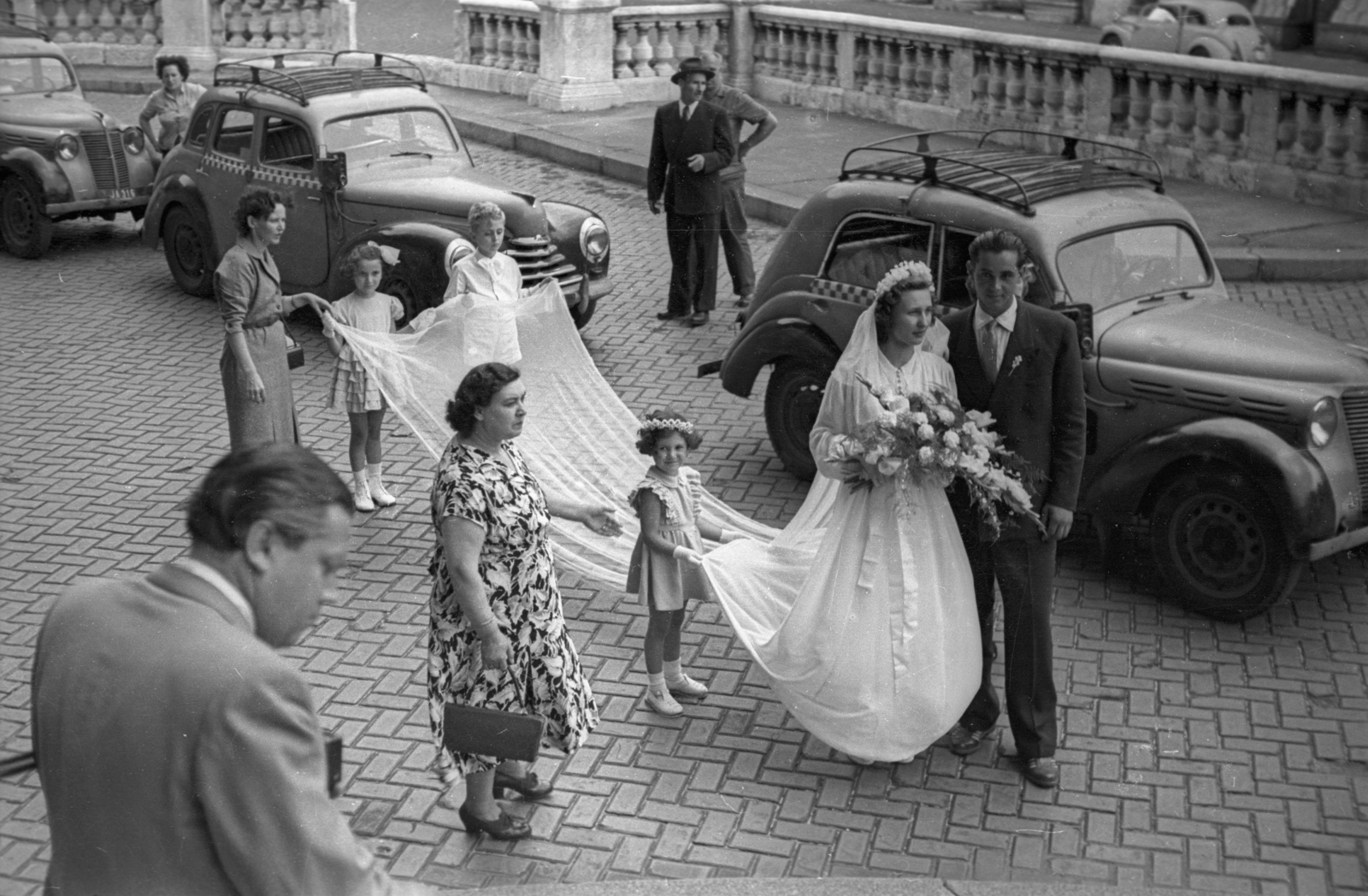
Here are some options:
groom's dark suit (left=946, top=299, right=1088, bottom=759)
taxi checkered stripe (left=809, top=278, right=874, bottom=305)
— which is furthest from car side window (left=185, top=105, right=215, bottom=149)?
groom's dark suit (left=946, top=299, right=1088, bottom=759)

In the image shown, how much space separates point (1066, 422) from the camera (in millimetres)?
6039

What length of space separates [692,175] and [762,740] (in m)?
6.71

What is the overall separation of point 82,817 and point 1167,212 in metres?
7.15

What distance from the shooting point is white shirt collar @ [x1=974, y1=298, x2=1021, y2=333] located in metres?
6.06

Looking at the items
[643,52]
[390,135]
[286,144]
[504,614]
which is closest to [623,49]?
[643,52]

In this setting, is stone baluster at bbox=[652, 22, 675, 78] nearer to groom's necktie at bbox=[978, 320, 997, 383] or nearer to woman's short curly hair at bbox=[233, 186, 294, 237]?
woman's short curly hair at bbox=[233, 186, 294, 237]

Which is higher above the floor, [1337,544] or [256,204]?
[256,204]

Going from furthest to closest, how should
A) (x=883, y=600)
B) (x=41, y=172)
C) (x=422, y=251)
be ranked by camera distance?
(x=41, y=172) < (x=422, y=251) < (x=883, y=600)

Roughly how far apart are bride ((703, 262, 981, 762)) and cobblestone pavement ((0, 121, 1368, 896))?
30 centimetres

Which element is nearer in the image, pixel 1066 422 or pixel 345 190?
pixel 1066 422

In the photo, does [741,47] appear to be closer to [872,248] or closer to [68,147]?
[68,147]

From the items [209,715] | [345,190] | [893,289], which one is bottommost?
[345,190]

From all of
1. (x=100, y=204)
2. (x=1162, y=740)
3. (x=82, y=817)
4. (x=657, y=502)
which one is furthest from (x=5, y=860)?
(x=100, y=204)

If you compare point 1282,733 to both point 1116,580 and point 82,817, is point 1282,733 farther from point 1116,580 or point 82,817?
point 82,817
